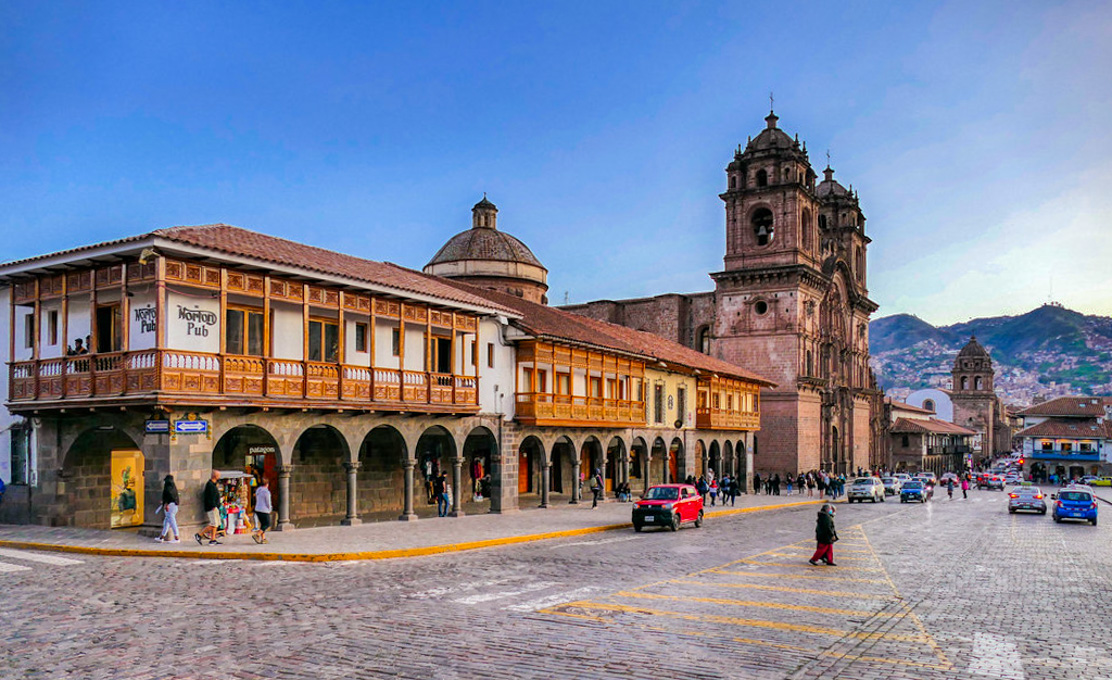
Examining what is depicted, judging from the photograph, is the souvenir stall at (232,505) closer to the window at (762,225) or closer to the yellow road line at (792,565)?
the yellow road line at (792,565)

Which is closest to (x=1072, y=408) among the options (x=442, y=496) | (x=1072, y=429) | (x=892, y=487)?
(x=1072, y=429)

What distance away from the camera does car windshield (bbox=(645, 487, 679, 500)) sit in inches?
1110

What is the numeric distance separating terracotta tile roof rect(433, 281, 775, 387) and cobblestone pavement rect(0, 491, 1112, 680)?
1418cm

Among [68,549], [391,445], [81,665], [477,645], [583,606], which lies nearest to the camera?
[81,665]

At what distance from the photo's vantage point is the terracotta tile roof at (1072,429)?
9462cm

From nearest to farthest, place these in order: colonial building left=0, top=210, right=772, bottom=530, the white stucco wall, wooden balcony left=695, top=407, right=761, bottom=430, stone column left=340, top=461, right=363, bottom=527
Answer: colonial building left=0, top=210, right=772, bottom=530 → stone column left=340, top=461, right=363, bottom=527 → wooden balcony left=695, top=407, right=761, bottom=430 → the white stucco wall

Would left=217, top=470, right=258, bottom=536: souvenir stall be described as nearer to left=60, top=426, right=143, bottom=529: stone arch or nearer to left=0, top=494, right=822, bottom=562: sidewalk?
left=0, top=494, right=822, bottom=562: sidewalk

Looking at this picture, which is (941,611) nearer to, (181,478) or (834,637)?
(834,637)

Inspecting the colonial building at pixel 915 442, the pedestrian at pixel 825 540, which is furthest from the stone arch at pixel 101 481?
the colonial building at pixel 915 442

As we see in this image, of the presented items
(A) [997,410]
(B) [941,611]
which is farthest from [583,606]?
(A) [997,410]

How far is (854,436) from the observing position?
76.2 m

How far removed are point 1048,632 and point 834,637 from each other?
125 inches

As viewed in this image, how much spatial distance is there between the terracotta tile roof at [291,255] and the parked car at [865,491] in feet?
85.9

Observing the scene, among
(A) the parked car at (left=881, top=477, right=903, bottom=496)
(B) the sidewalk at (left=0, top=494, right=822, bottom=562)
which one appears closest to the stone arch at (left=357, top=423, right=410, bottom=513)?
(B) the sidewalk at (left=0, top=494, right=822, bottom=562)
